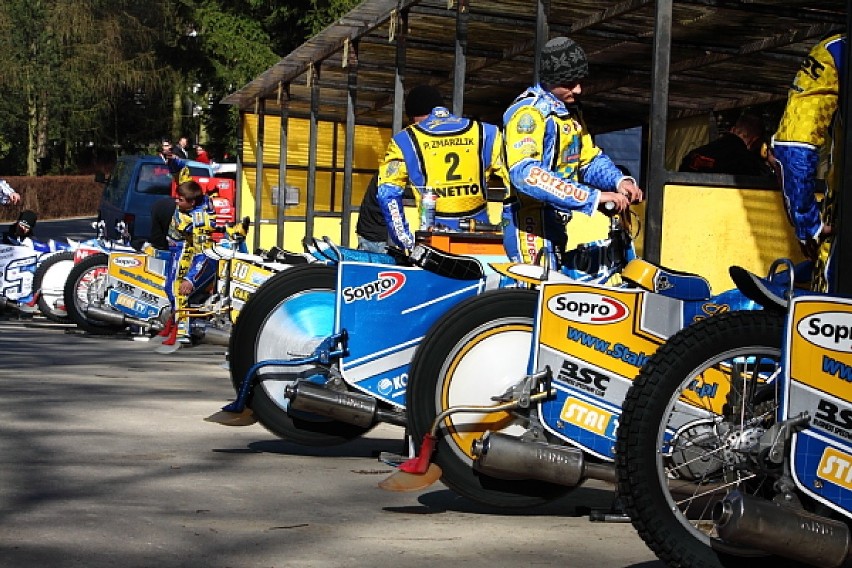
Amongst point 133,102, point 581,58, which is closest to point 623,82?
point 581,58

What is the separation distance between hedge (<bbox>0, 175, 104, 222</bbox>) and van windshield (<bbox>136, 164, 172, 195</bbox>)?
32213 mm

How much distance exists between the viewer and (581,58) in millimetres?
7066

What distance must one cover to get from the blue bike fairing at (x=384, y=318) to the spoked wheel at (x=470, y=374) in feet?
2.14

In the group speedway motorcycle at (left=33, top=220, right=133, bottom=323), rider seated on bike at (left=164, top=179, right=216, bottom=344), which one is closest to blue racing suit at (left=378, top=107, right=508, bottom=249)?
rider seated on bike at (left=164, top=179, right=216, bottom=344)

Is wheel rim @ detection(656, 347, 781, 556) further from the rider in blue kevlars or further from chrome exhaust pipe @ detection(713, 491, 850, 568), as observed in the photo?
the rider in blue kevlars

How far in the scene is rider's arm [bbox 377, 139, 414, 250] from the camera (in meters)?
8.44

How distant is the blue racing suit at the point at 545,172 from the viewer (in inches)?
265

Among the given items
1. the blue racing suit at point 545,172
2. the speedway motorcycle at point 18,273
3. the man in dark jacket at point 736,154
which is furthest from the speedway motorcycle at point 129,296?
the blue racing suit at point 545,172

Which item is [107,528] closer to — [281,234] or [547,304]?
[547,304]

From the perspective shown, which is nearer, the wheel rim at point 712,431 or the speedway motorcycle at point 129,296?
the wheel rim at point 712,431

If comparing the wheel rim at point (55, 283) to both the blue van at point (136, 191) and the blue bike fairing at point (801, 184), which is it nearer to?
the blue van at point (136, 191)

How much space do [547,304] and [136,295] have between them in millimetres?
11568

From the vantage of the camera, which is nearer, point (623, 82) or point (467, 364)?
point (467, 364)

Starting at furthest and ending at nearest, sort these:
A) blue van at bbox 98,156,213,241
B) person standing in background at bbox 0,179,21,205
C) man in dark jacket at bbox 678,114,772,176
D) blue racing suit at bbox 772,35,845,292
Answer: blue van at bbox 98,156,213,241
person standing in background at bbox 0,179,21,205
man in dark jacket at bbox 678,114,772,176
blue racing suit at bbox 772,35,845,292
